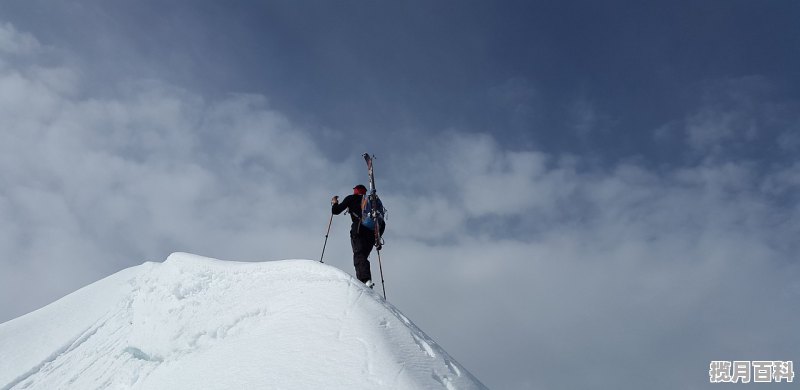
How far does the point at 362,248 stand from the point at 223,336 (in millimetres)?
4006

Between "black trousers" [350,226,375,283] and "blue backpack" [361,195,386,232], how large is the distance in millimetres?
166

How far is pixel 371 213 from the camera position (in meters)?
10.6

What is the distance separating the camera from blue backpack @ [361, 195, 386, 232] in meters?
10.6

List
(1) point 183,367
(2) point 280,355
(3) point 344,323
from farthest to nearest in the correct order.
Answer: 1. (1) point 183,367
2. (3) point 344,323
3. (2) point 280,355

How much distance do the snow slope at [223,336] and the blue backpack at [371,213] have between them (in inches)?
99.4

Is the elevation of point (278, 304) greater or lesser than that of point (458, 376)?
greater

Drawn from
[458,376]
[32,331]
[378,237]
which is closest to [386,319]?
[458,376]

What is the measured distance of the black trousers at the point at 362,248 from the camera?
398 inches

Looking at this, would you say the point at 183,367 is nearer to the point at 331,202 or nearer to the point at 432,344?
the point at 432,344

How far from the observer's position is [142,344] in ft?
26.4

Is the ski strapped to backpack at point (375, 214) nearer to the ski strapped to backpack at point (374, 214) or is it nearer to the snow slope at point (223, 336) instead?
the ski strapped to backpack at point (374, 214)

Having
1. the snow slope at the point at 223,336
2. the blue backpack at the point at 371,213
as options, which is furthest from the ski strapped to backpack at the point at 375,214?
the snow slope at the point at 223,336

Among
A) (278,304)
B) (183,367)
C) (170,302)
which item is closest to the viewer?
(183,367)

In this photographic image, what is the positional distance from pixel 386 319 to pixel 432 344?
2.41 feet
